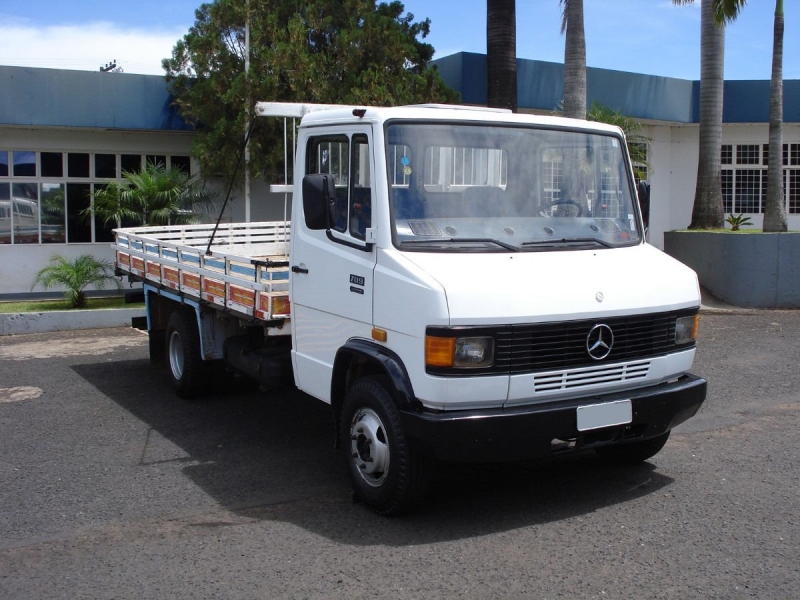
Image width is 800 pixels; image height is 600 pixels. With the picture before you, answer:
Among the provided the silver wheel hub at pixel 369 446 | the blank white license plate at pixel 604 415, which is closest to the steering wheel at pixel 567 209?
the blank white license plate at pixel 604 415

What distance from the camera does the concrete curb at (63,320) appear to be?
1271 cm

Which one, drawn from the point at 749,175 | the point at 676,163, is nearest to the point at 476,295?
the point at 676,163

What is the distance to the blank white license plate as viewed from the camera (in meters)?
5.05

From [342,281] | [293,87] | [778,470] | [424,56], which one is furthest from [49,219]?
[778,470]

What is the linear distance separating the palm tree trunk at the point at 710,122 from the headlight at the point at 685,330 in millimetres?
11797

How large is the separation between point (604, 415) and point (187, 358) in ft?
14.7

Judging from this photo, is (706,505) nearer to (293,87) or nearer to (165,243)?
(165,243)

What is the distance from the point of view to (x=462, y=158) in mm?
5574

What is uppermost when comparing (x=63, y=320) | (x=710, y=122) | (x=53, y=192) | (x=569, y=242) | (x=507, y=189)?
(x=710, y=122)

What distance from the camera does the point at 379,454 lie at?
5250 mm

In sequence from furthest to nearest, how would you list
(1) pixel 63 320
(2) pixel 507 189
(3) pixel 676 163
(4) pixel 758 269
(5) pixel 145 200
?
(3) pixel 676 163, (5) pixel 145 200, (4) pixel 758 269, (1) pixel 63 320, (2) pixel 507 189

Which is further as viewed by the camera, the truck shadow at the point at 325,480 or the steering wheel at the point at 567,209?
the steering wheel at the point at 567,209

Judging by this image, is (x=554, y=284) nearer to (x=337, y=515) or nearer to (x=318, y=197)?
(x=318, y=197)

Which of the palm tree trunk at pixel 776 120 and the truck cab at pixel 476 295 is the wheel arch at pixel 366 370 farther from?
the palm tree trunk at pixel 776 120
